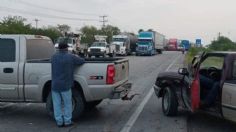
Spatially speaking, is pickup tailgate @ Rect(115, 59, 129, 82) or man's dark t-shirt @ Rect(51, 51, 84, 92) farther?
pickup tailgate @ Rect(115, 59, 129, 82)

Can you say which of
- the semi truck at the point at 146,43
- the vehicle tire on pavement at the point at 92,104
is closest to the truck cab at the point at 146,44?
the semi truck at the point at 146,43

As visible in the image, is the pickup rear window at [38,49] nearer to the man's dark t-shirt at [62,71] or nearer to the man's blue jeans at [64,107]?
the man's dark t-shirt at [62,71]

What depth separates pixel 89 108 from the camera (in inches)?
456

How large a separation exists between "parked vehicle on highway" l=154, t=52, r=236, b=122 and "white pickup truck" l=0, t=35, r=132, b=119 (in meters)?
1.02

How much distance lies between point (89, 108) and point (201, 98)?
10.2 ft

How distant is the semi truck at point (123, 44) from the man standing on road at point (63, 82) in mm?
53066

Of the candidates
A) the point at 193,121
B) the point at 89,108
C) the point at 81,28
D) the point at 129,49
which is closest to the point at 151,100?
the point at 89,108

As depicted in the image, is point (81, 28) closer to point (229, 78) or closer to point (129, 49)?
point (129, 49)

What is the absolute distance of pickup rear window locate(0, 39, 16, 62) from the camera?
10.6 meters

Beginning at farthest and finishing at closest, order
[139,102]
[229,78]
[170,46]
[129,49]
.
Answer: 1. [170,46]
2. [129,49]
3. [139,102]
4. [229,78]

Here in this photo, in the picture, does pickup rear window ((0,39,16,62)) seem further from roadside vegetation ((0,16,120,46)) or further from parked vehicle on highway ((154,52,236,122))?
roadside vegetation ((0,16,120,46))

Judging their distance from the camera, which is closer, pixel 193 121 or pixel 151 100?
pixel 193 121

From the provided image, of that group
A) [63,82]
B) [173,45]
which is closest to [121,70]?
[63,82]

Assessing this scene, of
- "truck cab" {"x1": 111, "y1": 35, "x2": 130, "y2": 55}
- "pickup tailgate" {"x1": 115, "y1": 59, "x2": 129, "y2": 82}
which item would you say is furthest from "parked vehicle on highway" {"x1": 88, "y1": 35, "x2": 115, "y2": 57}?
"pickup tailgate" {"x1": 115, "y1": 59, "x2": 129, "y2": 82}
